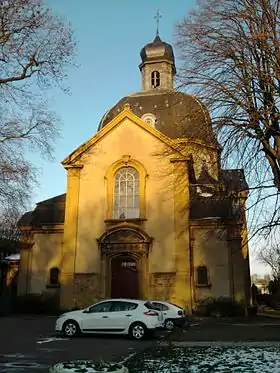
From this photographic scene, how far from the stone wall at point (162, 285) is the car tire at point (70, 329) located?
27.6 ft

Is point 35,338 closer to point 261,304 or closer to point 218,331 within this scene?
point 218,331

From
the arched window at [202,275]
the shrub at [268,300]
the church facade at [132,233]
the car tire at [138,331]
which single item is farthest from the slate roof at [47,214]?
the shrub at [268,300]

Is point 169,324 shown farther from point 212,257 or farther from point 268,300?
point 268,300

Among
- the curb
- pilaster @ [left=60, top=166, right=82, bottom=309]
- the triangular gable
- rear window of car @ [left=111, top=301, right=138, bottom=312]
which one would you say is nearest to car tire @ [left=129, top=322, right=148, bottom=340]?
rear window of car @ [left=111, top=301, right=138, bottom=312]

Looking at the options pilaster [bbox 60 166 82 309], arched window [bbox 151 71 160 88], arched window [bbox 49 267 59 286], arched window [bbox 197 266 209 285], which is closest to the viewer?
arched window [bbox 197 266 209 285]

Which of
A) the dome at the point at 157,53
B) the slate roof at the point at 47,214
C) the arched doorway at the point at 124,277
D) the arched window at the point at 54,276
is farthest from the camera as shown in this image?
the dome at the point at 157,53

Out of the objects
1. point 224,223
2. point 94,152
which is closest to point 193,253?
point 224,223

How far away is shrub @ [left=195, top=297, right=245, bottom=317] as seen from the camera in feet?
76.3

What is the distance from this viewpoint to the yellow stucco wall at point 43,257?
26.4 meters

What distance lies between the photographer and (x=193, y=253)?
24719 mm

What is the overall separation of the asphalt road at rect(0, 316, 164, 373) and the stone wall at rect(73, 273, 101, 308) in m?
5.94

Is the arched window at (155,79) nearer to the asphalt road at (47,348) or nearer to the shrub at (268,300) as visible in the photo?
the shrub at (268,300)

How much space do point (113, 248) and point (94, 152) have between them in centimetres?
612

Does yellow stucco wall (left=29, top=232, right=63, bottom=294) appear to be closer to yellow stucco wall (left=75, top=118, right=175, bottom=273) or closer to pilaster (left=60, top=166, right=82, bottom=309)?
pilaster (left=60, top=166, right=82, bottom=309)
